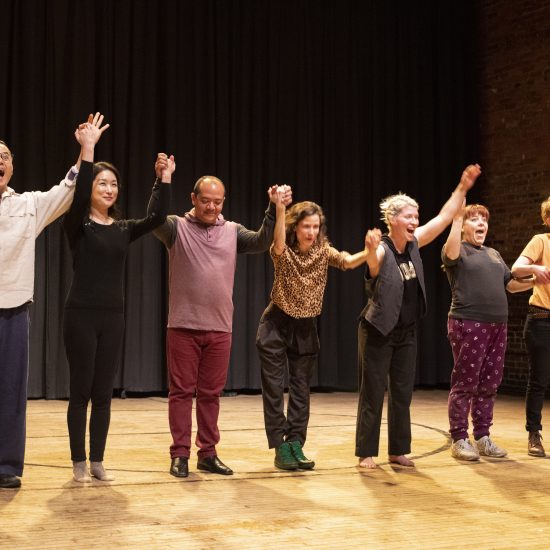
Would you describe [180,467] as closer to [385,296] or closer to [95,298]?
[95,298]

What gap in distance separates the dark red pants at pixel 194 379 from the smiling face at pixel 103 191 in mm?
658

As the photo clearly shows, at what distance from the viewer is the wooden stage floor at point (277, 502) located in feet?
10.3

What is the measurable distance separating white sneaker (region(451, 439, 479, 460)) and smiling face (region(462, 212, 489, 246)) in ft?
3.47

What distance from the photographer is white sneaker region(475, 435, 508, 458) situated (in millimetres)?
4848

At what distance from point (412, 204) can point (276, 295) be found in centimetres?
79

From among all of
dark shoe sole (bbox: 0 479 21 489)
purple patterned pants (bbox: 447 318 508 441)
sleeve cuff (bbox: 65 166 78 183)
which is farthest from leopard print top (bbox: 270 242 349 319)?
dark shoe sole (bbox: 0 479 21 489)

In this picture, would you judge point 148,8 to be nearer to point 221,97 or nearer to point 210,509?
point 221,97

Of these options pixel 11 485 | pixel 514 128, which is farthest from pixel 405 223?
pixel 514 128

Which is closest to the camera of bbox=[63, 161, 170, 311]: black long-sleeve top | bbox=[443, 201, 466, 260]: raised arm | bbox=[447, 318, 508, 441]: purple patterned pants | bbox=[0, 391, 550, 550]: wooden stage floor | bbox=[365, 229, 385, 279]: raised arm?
bbox=[0, 391, 550, 550]: wooden stage floor

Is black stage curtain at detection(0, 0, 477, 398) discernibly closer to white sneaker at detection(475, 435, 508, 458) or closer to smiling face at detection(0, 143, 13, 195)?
white sneaker at detection(475, 435, 508, 458)

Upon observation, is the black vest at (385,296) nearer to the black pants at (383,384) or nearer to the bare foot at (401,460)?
the black pants at (383,384)

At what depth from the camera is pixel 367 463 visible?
446 cm

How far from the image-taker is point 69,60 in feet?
25.3

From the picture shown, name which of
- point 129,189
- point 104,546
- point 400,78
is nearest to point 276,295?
point 104,546
